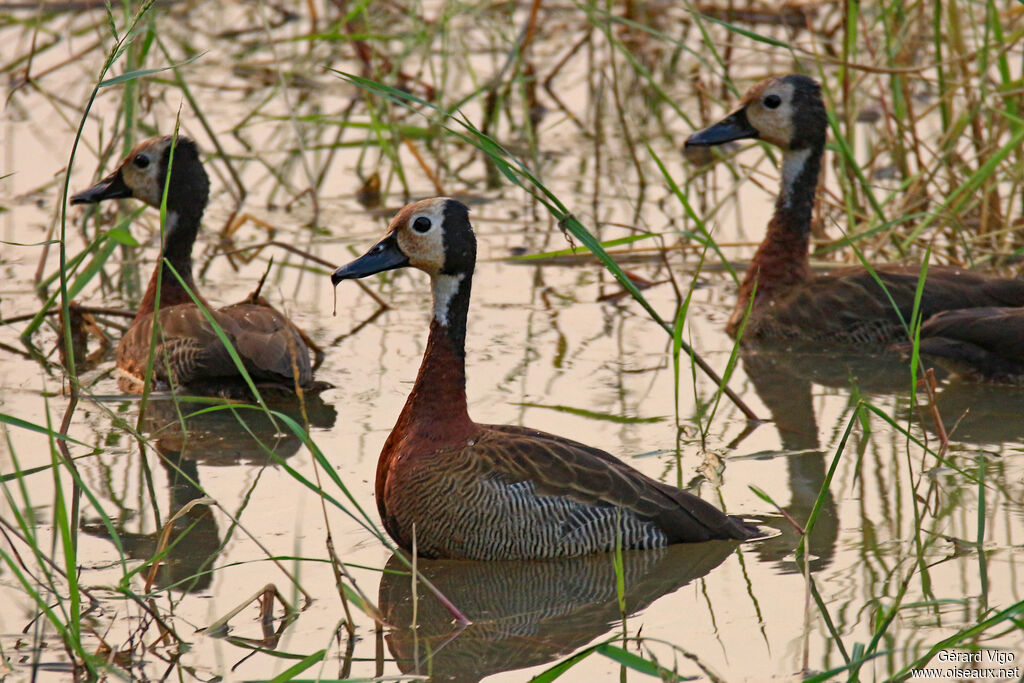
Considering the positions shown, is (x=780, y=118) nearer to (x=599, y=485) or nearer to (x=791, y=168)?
(x=791, y=168)

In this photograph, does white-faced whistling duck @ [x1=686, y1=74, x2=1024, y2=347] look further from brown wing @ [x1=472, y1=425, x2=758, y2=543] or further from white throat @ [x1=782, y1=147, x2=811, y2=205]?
brown wing @ [x1=472, y1=425, x2=758, y2=543]

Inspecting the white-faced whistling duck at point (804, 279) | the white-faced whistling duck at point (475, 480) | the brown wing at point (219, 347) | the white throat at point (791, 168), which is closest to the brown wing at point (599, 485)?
the white-faced whistling duck at point (475, 480)

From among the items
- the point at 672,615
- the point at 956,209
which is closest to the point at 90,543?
the point at 672,615

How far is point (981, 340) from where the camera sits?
7934 mm

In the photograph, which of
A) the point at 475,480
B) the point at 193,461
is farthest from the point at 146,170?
the point at 475,480

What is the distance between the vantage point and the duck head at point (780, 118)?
30.7 feet

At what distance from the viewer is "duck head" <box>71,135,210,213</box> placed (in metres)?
8.71

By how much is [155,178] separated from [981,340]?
467 cm

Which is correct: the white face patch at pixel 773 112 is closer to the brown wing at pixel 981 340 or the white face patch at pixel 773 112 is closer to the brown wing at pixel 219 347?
the brown wing at pixel 981 340

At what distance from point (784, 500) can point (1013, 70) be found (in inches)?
307

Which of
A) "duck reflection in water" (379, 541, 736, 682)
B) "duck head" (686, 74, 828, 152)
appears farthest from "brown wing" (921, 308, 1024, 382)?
"duck reflection in water" (379, 541, 736, 682)

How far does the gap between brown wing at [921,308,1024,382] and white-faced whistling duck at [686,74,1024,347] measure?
0.51 m

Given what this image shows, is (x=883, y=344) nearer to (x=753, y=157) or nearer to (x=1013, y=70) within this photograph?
(x=753, y=157)

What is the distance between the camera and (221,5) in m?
15.3
